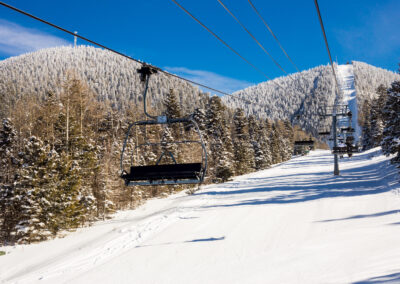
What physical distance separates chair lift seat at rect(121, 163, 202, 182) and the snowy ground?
339 centimetres

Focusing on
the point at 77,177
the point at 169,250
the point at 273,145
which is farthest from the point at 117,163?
the point at 273,145

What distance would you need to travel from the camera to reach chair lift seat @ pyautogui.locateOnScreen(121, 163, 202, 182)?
8250 millimetres

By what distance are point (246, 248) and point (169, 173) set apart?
5060 millimetres

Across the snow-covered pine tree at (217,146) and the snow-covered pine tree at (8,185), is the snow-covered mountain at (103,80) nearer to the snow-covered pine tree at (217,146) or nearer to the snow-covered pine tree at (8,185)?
the snow-covered pine tree at (217,146)

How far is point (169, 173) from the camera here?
27.4ft

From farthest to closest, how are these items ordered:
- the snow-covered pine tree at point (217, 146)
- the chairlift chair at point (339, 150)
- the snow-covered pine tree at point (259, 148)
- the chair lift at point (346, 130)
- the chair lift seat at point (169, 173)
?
the snow-covered pine tree at point (259, 148)
the snow-covered pine tree at point (217, 146)
the chair lift at point (346, 130)
the chairlift chair at point (339, 150)
the chair lift seat at point (169, 173)

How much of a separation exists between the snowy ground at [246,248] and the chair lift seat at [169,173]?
3.39m

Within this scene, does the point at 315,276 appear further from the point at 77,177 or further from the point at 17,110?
the point at 17,110

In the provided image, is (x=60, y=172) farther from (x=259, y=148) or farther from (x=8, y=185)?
(x=259, y=148)

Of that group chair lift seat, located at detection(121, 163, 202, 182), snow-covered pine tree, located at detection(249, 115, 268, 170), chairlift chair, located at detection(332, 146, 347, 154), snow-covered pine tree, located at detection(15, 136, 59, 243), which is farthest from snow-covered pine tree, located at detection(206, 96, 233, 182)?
chair lift seat, located at detection(121, 163, 202, 182)

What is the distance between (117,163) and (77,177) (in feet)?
31.3

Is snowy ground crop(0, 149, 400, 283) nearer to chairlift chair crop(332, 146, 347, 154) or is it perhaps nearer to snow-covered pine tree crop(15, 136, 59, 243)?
snow-covered pine tree crop(15, 136, 59, 243)

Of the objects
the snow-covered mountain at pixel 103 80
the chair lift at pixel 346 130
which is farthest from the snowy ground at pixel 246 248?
the snow-covered mountain at pixel 103 80

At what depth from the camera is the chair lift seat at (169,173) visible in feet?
27.1
